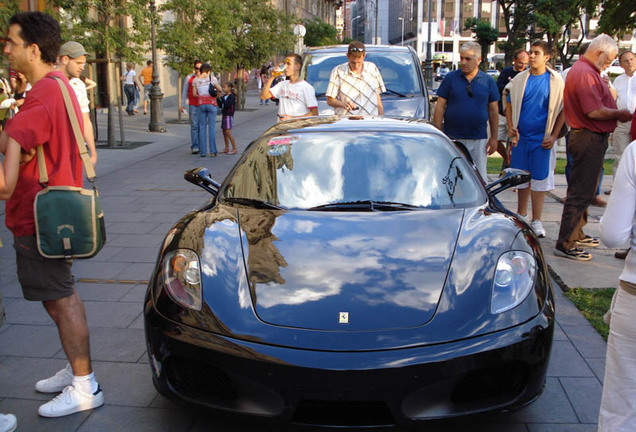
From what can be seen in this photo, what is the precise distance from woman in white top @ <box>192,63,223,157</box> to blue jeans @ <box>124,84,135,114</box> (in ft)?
33.9

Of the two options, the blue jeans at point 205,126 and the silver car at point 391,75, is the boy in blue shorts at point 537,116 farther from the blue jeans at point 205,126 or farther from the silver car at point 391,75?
the blue jeans at point 205,126

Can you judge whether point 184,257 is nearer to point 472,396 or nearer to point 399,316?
point 399,316

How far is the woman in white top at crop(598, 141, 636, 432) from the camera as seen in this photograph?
2348mm

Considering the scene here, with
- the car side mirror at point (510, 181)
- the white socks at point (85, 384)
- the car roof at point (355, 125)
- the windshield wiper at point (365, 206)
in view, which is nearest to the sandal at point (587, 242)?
the car side mirror at point (510, 181)

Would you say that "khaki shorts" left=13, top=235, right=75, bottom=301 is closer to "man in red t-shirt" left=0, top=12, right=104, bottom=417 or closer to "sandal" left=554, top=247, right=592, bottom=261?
"man in red t-shirt" left=0, top=12, right=104, bottom=417

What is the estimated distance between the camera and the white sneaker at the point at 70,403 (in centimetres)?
327

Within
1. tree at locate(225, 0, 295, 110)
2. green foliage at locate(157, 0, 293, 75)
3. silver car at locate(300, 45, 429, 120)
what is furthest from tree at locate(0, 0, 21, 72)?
tree at locate(225, 0, 295, 110)

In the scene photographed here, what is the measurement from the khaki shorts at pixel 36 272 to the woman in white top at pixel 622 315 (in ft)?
8.08

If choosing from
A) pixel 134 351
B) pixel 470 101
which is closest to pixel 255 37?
pixel 470 101

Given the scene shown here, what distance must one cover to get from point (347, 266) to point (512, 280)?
79 cm

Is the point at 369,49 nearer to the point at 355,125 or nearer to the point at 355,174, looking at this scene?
the point at 355,125

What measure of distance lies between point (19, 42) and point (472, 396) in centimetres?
261

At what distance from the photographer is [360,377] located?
8.72 feet

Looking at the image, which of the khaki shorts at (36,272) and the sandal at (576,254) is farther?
the sandal at (576,254)
